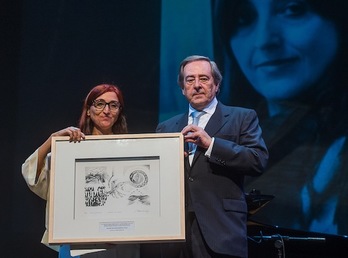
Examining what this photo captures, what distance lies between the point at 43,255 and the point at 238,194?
1577 mm

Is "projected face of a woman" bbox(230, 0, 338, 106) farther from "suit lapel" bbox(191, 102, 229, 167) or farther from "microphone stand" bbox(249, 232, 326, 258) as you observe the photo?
"suit lapel" bbox(191, 102, 229, 167)

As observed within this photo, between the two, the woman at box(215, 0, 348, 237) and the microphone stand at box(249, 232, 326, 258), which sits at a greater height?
the woman at box(215, 0, 348, 237)

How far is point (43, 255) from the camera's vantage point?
3004 mm

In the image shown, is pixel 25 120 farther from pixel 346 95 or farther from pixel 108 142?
pixel 346 95

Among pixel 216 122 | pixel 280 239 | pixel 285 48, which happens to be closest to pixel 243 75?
pixel 285 48

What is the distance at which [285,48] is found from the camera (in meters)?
3.12

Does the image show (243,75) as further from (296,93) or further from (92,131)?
(92,131)

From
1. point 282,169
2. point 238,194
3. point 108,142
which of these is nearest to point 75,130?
point 108,142

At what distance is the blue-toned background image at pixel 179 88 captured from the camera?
3.01 m

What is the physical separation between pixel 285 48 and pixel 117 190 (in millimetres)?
1740

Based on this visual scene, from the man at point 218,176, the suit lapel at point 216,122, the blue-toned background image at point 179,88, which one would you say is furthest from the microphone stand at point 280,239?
the suit lapel at point 216,122

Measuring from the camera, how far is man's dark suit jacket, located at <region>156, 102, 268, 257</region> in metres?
1.78

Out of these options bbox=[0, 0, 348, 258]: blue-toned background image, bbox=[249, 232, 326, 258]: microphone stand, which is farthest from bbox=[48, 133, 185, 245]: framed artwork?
bbox=[0, 0, 348, 258]: blue-toned background image

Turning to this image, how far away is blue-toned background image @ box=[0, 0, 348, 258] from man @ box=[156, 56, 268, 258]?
118 centimetres
